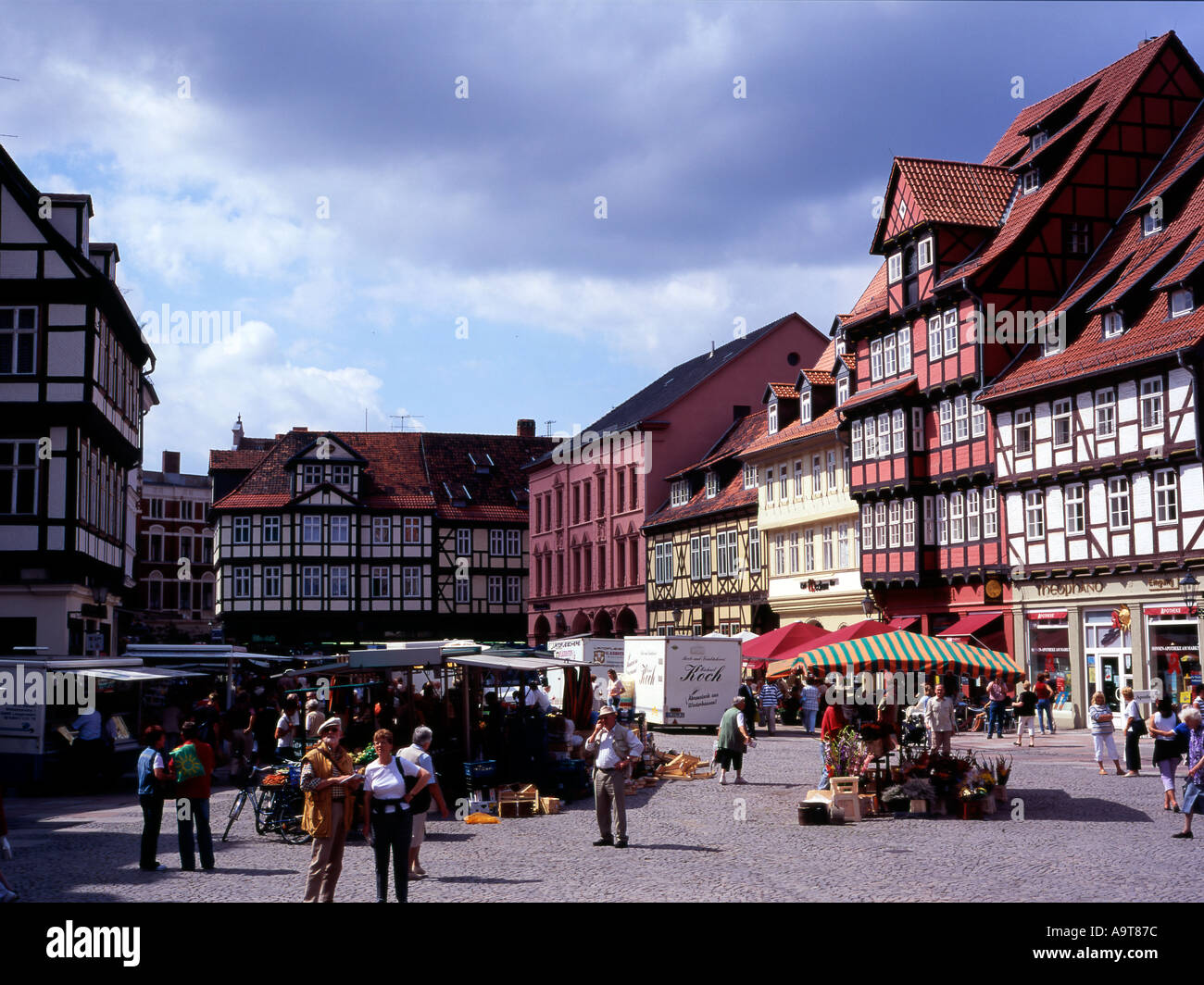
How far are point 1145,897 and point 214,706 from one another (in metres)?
20.8

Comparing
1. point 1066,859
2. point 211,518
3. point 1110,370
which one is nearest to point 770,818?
point 1066,859

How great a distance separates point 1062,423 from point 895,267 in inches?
388

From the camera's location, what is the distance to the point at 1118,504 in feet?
124

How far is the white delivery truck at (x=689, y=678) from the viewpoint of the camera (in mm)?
40750

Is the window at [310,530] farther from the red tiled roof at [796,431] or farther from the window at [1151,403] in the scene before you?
the window at [1151,403]

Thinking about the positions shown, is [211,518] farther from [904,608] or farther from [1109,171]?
[1109,171]

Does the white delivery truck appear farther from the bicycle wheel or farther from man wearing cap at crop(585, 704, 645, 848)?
man wearing cap at crop(585, 704, 645, 848)

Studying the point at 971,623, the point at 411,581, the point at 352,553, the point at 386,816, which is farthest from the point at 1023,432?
the point at 352,553

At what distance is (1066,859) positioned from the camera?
16.6m

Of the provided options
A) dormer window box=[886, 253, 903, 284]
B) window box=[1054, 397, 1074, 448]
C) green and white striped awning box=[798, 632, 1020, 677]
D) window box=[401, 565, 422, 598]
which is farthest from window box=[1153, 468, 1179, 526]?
window box=[401, 565, 422, 598]

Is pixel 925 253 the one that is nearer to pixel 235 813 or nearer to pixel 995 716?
pixel 995 716

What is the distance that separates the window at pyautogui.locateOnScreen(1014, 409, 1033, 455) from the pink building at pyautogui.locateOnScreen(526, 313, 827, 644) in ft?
83.6

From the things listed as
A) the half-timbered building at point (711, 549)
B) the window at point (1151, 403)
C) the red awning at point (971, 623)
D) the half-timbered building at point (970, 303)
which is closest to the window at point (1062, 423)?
the half-timbered building at point (970, 303)

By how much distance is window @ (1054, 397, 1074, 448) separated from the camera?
130 feet
